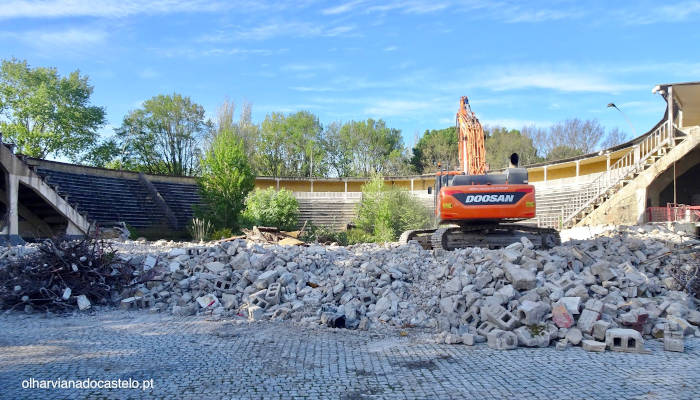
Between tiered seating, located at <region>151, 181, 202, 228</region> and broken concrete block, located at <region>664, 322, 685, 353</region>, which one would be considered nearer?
broken concrete block, located at <region>664, 322, 685, 353</region>

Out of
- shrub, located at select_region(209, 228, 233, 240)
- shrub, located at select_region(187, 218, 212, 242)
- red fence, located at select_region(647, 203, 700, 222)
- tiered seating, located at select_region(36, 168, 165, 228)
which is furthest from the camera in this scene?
shrub, located at select_region(187, 218, 212, 242)

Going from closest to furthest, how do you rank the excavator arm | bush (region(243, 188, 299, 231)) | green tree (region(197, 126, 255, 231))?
the excavator arm < green tree (region(197, 126, 255, 231)) < bush (region(243, 188, 299, 231))

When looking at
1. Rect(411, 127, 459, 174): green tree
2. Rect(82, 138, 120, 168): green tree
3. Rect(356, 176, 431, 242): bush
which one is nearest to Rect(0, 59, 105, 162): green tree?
Rect(82, 138, 120, 168): green tree

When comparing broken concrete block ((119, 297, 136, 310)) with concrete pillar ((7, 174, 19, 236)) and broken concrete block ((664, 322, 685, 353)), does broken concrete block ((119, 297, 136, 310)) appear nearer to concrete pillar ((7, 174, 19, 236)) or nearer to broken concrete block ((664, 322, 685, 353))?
broken concrete block ((664, 322, 685, 353))

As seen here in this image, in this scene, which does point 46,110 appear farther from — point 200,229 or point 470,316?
point 470,316

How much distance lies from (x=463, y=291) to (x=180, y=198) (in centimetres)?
3070

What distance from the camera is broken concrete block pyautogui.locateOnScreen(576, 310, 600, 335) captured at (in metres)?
6.44

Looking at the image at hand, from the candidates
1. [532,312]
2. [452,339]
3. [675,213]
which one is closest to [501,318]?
[532,312]

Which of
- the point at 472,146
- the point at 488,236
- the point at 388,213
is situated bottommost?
the point at 488,236

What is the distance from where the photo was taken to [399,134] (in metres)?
56.8

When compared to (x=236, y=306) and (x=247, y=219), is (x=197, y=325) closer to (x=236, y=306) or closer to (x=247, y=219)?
(x=236, y=306)

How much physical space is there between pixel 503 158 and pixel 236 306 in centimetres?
4438

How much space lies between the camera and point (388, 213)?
3341 cm

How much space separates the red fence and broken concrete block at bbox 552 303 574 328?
14392 millimetres
